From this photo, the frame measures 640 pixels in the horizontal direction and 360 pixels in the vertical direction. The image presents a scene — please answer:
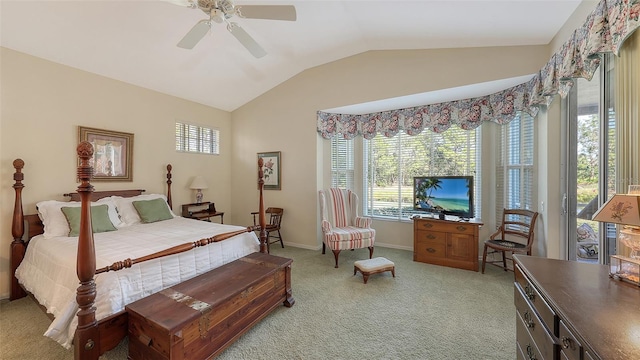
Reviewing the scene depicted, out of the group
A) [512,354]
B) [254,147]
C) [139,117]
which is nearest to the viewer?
[512,354]

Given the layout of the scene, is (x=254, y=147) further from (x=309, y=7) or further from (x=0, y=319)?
(x=0, y=319)

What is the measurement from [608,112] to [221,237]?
133 inches

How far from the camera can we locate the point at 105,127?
3.43 metres

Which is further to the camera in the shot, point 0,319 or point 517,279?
point 0,319

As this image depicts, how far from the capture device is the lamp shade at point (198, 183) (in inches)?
173

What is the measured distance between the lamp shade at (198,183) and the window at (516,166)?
480cm

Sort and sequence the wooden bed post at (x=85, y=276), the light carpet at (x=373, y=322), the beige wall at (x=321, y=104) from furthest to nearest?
the beige wall at (x=321, y=104) < the light carpet at (x=373, y=322) < the wooden bed post at (x=85, y=276)

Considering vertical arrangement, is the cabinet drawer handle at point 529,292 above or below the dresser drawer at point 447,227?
above

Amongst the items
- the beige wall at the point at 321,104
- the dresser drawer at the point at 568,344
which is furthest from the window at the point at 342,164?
the dresser drawer at the point at 568,344

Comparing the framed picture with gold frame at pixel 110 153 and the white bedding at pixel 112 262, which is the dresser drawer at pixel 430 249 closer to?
the white bedding at pixel 112 262

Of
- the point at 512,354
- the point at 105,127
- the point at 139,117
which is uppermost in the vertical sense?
the point at 139,117

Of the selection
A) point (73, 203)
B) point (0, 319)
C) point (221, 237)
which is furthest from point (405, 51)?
point (0, 319)

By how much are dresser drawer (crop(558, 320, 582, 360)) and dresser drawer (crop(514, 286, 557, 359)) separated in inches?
2.9

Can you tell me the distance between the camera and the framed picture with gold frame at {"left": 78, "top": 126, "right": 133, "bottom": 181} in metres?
3.30
